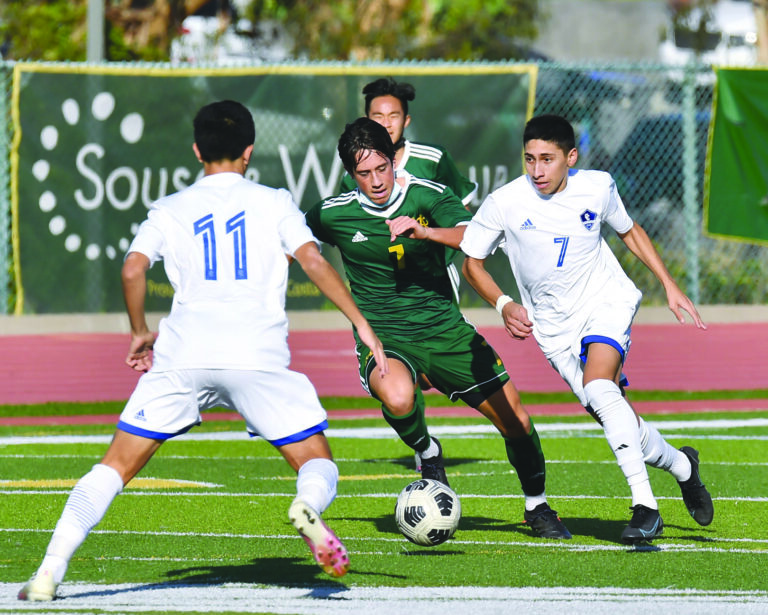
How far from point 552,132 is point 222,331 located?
2.38 meters

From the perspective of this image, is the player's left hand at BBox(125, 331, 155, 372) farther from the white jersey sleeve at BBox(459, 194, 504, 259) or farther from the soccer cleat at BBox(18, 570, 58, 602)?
the white jersey sleeve at BBox(459, 194, 504, 259)

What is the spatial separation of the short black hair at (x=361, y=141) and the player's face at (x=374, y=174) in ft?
0.07

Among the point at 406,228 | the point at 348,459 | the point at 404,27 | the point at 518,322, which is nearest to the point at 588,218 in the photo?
the point at 518,322

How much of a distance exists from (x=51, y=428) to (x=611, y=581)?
24.9ft

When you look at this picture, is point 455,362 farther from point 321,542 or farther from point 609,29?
point 609,29

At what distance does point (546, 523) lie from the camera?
7.45 meters

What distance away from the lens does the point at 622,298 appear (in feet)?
24.6

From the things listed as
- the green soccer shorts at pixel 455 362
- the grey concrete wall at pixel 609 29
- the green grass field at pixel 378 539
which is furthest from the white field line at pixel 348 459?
the grey concrete wall at pixel 609 29

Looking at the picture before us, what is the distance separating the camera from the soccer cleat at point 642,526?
6.87 meters

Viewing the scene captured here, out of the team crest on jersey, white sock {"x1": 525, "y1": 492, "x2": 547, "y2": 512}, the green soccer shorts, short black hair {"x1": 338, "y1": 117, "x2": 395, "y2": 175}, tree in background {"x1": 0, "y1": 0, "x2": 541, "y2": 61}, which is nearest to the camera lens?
short black hair {"x1": 338, "y1": 117, "x2": 395, "y2": 175}

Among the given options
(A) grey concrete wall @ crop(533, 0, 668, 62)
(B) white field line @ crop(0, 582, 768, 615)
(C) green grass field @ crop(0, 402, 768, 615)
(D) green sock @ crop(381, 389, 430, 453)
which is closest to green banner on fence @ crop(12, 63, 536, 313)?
(C) green grass field @ crop(0, 402, 768, 615)

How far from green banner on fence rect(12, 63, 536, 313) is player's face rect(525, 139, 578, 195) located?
22.3ft

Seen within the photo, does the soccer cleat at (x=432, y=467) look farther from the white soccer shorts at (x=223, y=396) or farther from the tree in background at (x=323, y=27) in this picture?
the tree in background at (x=323, y=27)

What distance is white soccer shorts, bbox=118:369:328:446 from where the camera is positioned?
5.61 meters
